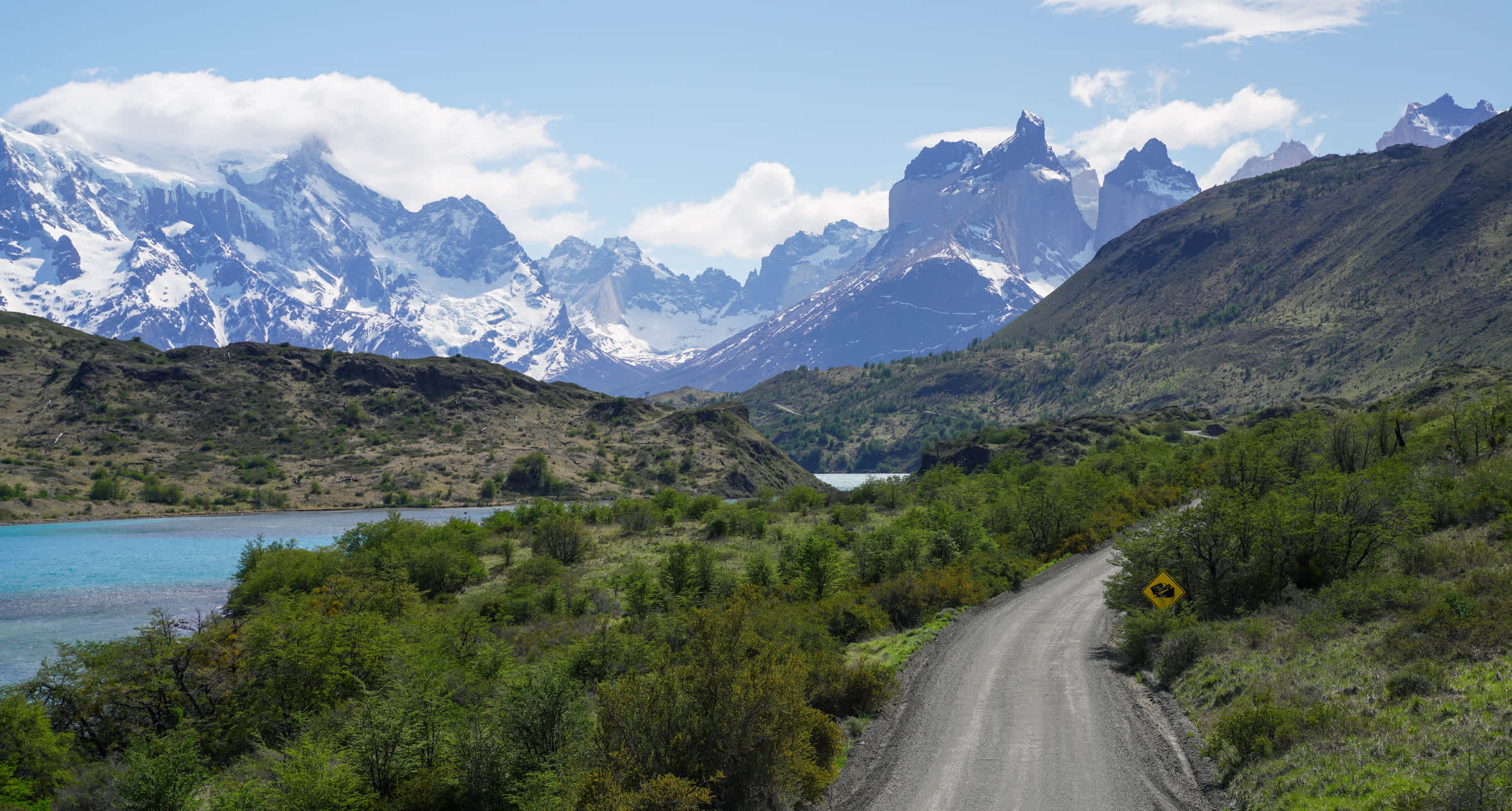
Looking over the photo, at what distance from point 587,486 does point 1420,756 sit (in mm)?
138883

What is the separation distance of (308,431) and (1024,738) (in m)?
154

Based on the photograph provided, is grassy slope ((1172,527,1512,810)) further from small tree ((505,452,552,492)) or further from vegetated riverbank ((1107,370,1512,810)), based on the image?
small tree ((505,452,552,492))

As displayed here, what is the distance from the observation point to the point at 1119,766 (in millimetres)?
18922

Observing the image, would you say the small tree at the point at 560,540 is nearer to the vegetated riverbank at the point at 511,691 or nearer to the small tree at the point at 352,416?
the vegetated riverbank at the point at 511,691

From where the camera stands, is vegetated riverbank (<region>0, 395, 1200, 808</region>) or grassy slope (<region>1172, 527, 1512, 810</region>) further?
vegetated riverbank (<region>0, 395, 1200, 808</region>)

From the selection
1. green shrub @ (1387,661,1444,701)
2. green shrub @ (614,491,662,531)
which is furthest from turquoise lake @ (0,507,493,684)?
green shrub @ (1387,661,1444,701)

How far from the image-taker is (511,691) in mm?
18797

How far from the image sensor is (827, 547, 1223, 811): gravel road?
17703 mm

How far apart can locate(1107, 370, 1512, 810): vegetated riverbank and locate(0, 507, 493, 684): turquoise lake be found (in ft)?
145

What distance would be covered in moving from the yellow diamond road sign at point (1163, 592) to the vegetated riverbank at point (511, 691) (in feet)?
31.3

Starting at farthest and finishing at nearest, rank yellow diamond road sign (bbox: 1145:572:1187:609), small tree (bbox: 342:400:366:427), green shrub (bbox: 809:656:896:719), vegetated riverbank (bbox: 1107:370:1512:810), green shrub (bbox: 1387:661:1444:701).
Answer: small tree (bbox: 342:400:366:427), yellow diamond road sign (bbox: 1145:572:1187:609), green shrub (bbox: 809:656:896:719), green shrub (bbox: 1387:661:1444:701), vegetated riverbank (bbox: 1107:370:1512:810)

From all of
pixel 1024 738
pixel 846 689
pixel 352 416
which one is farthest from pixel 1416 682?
pixel 352 416

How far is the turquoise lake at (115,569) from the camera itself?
47.1m

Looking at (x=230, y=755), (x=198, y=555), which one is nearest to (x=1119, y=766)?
(x=230, y=755)
